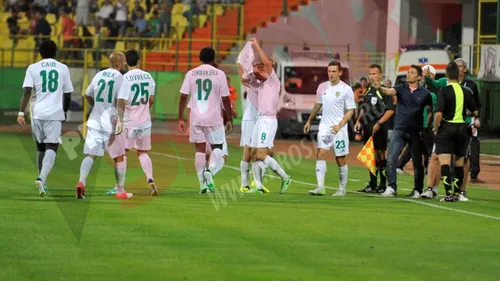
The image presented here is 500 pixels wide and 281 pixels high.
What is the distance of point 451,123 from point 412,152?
145 centimetres

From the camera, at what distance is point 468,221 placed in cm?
1585

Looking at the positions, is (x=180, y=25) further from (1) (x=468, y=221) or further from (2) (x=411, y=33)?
(1) (x=468, y=221)

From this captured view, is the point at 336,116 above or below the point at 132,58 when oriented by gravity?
below

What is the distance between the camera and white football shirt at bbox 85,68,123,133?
58.3ft

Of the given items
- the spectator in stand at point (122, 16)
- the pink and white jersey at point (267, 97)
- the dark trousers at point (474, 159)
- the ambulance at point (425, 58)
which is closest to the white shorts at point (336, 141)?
the pink and white jersey at point (267, 97)

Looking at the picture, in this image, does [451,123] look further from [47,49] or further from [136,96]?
[47,49]

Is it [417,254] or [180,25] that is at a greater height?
[180,25]

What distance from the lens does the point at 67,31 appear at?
1860 inches

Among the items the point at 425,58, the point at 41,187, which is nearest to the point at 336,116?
the point at 41,187

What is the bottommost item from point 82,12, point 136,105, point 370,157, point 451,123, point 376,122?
point 370,157

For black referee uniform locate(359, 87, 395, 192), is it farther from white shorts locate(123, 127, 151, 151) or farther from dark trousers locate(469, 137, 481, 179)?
white shorts locate(123, 127, 151, 151)

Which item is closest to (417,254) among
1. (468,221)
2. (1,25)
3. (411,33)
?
(468,221)

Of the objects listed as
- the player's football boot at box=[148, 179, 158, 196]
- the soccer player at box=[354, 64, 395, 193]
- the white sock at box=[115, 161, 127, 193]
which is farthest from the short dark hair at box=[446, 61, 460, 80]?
the white sock at box=[115, 161, 127, 193]

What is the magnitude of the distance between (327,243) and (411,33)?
34.1 meters
